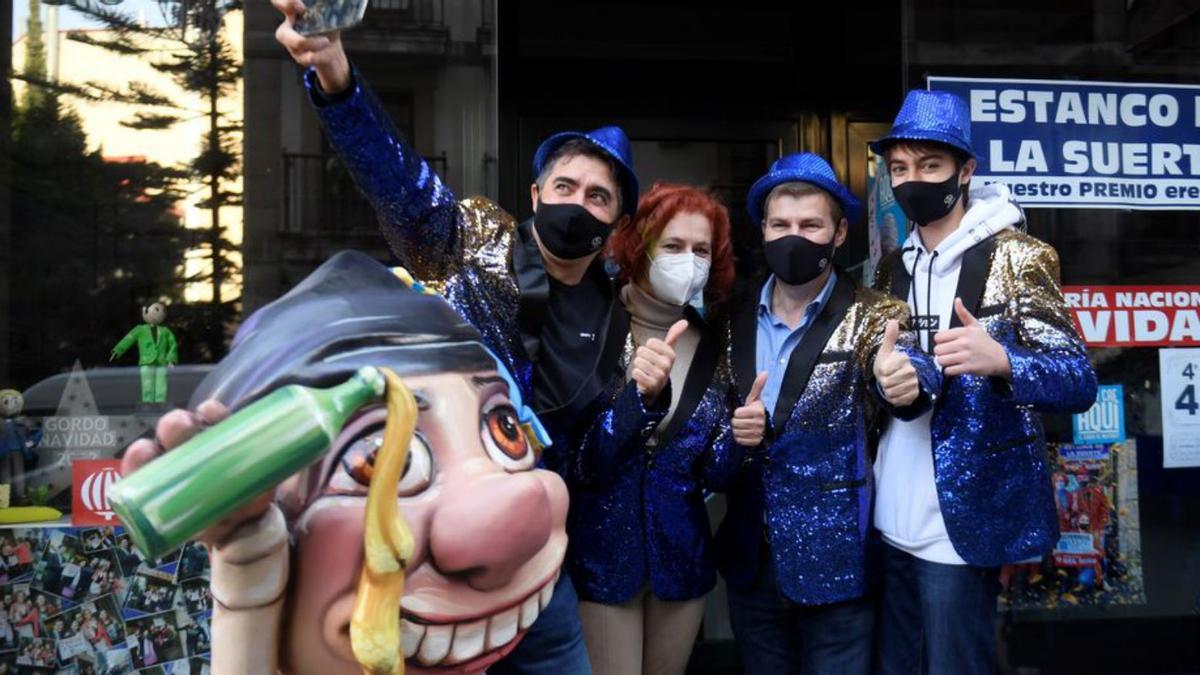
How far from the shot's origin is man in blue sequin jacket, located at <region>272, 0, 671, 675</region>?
2.13 metres

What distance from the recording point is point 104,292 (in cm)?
406

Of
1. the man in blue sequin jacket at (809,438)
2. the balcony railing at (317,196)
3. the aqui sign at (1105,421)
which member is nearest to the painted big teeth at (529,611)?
the man in blue sequin jacket at (809,438)

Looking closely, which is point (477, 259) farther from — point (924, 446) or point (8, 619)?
point (8, 619)

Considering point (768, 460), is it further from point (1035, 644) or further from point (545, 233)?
point (1035, 644)

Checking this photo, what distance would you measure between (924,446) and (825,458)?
0.80 ft

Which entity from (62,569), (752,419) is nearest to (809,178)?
(752,419)

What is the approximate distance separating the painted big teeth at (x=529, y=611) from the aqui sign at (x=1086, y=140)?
313 centimetres

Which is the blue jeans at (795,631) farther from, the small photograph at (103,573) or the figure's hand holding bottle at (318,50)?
the small photograph at (103,573)

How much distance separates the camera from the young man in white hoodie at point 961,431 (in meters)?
2.66

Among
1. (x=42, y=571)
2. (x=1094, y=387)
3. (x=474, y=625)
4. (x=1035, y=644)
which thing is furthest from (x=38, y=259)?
(x=1035, y=644)

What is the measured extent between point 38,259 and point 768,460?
280 centimetres

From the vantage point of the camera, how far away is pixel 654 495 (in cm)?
275

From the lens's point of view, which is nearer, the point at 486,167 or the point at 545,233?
the point at 545,233

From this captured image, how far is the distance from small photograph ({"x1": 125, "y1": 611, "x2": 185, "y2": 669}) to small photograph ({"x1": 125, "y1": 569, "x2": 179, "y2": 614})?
0.03 m
